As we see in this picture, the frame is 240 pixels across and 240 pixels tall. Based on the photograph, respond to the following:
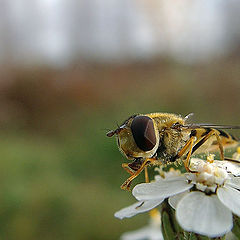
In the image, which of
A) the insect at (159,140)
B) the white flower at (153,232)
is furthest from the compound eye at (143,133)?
the white flower at (153,232)

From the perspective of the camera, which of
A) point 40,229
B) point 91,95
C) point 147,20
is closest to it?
point 40,229

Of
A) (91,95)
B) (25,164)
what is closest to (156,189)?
(25,164)

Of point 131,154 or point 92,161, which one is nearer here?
point 131,154

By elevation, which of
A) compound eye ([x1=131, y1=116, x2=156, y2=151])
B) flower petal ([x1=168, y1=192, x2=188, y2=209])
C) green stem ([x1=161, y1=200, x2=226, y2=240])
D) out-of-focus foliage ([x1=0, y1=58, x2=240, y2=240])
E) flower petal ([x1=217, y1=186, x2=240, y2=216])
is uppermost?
compound eye ([x1=131, y1=116, x2=156, y2=151])

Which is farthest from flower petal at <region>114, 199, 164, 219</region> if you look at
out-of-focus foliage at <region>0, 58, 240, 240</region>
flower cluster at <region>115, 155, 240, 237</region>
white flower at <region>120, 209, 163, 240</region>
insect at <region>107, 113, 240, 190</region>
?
out-of-focus foliage at <region>0, 58, 240, 240</region>

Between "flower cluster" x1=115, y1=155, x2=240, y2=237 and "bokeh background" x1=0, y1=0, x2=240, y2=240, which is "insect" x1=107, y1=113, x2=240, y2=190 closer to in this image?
"flower cluster" x1=115, y1=155, x2=240, y2=237

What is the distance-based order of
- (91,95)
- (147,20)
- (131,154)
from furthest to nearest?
(147,20) → (91,95) → (131,154)

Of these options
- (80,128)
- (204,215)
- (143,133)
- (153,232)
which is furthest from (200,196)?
(80,128)

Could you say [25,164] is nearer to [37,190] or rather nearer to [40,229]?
[37,190]
